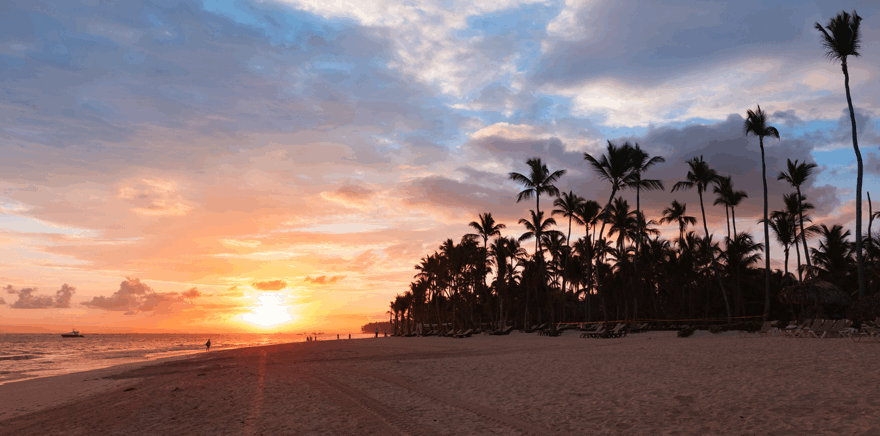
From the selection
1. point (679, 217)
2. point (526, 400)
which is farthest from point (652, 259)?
point (526, 400)

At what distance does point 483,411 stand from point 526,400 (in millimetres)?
1176

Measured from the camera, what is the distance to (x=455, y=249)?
5206cm

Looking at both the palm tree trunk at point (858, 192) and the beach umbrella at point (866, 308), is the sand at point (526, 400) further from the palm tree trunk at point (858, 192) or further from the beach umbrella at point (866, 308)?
the palm tree trunk at point (858, 192)

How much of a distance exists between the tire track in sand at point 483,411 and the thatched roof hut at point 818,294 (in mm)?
23362

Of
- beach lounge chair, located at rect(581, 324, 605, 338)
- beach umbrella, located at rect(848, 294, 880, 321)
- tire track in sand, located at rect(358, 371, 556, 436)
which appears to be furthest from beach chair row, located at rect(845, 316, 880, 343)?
tire track in sand, located at rect(358, 371, 556, 436)

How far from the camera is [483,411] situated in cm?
859

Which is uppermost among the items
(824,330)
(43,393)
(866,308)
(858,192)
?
(858,192)

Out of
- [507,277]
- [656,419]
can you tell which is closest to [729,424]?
[656,419]

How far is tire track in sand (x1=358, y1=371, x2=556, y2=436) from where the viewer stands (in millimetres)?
7191

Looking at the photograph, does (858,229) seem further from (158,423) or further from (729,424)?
(158,423)

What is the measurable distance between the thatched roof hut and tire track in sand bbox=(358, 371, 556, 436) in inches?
920

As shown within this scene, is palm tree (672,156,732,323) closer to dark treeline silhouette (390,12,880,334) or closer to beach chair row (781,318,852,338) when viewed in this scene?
dark treeline silhouette (390,12,880,334)

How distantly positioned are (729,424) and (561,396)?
3.27 m

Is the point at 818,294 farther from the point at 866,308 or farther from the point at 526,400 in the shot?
the point at 526,400
